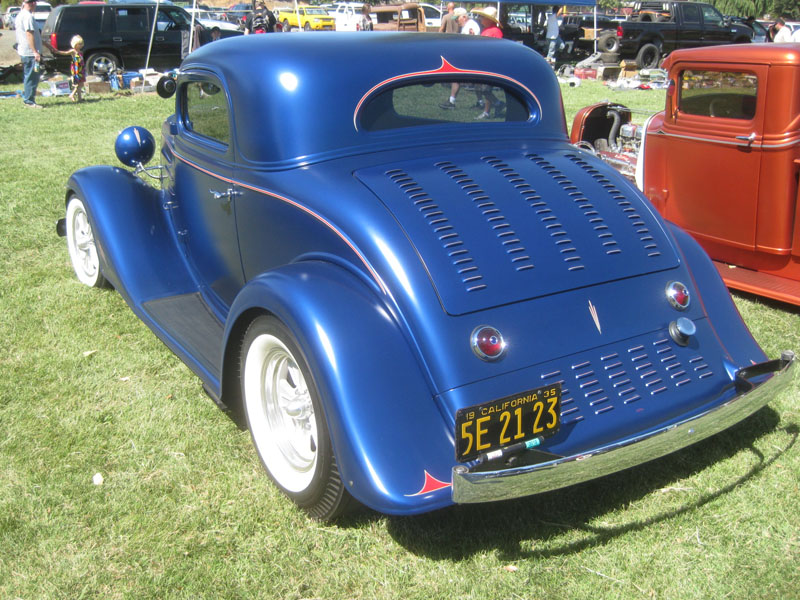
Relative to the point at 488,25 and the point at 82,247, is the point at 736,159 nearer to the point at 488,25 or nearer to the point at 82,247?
the point at 82,247

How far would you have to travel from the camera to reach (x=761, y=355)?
3.13 metres

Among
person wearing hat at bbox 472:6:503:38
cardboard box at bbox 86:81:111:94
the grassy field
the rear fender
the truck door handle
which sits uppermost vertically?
person wearing hat at bbox 472:6:503:38

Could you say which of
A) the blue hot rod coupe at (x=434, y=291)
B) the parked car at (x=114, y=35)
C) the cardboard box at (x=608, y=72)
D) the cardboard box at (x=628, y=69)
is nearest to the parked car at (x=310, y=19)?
the parked car at (x=114, y=35)

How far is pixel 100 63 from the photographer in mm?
16484

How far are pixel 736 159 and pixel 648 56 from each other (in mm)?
17987

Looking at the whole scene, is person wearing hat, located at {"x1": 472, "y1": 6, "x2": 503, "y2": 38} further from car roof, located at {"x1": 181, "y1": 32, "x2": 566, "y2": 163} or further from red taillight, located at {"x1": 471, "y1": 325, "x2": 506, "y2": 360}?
red taillight, located at {"x1": 471, "y1": 325, "x2": 506, "y2": 360}

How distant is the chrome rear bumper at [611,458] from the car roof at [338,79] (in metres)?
1.59

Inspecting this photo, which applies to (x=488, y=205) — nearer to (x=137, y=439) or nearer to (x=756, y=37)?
(x=137, y=439)

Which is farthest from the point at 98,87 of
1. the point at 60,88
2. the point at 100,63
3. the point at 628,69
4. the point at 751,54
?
the point at 751,54

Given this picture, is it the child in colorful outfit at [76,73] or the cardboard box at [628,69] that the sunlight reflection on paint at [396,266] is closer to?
the child in colorful outfit at [76,73]

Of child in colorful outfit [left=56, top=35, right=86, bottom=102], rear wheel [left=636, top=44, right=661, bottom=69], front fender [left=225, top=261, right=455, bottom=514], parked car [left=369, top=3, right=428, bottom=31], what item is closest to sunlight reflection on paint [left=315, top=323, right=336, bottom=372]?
front fender [left=225, top=261, right=455, bottom=514]

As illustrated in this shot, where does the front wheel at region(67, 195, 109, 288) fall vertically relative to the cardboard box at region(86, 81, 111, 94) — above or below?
below

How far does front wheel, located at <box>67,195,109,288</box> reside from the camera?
16.0ft

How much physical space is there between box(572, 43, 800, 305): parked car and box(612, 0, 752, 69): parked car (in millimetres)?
16665
